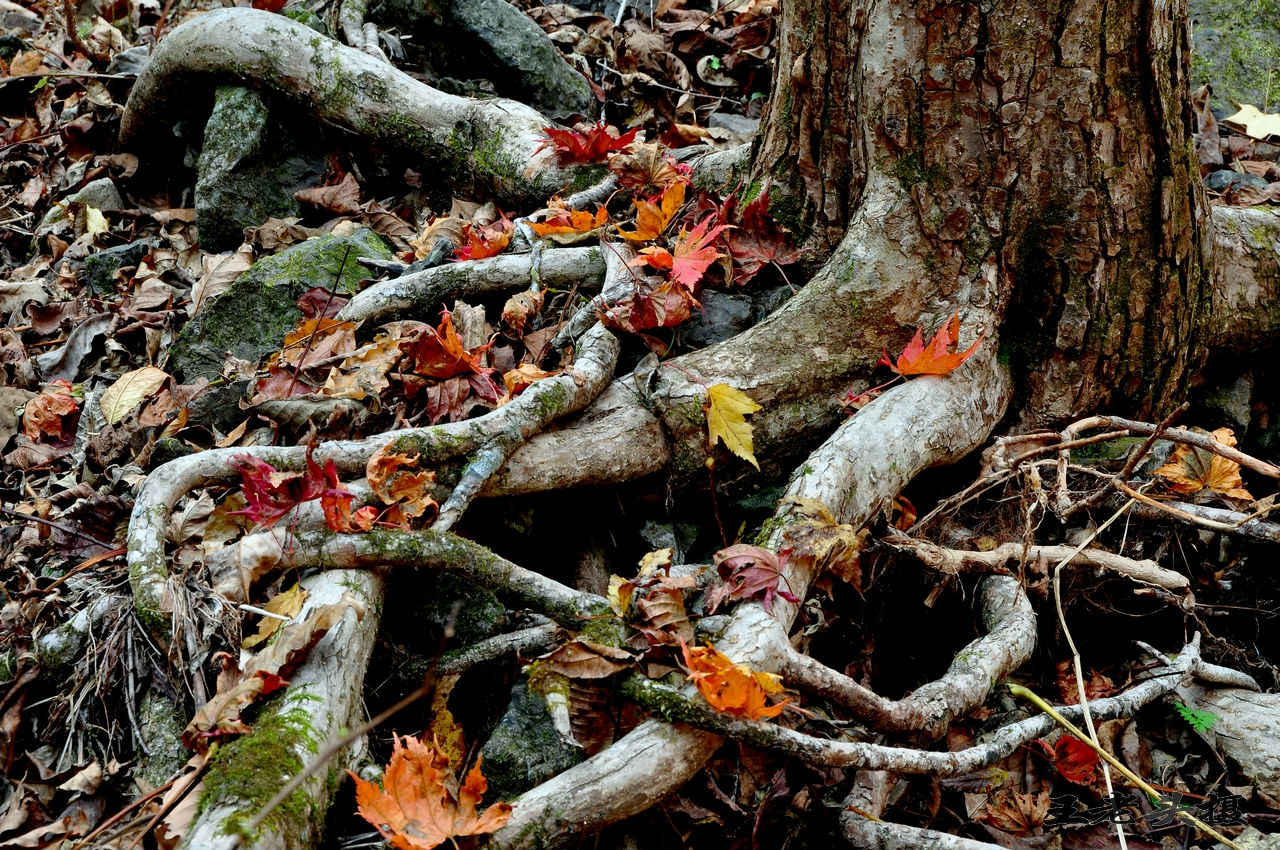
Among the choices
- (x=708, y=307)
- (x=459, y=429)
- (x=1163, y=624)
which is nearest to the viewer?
(x=459, y=429)

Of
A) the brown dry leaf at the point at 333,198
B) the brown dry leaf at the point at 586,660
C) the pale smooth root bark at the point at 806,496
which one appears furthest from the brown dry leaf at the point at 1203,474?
the brown dry leaf at the point at 333,198

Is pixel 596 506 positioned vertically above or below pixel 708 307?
below

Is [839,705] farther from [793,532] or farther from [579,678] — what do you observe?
[579,678]

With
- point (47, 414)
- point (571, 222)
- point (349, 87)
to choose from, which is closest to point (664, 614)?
point (571, 222)

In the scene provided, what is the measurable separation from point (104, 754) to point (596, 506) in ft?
5.37

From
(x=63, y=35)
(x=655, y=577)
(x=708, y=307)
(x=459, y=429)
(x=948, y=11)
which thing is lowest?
(x=655, y=577)

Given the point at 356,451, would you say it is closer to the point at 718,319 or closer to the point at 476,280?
the point at 476,280

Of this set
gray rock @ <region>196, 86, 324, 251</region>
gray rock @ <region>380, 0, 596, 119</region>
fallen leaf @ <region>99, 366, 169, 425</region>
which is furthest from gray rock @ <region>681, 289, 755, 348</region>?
gray rock @ <region>196, 86, 324, 251</region>

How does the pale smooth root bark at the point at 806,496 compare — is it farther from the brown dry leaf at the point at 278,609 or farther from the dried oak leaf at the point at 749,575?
the brown dry leaf at the point at 278,609

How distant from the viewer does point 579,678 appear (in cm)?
239

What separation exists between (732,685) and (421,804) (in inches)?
30.1

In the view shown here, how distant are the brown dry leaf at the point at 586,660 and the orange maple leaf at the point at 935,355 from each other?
1.45 m

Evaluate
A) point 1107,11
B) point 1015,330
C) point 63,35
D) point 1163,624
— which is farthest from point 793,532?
point 63,35

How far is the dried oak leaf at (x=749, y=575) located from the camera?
102 inches
